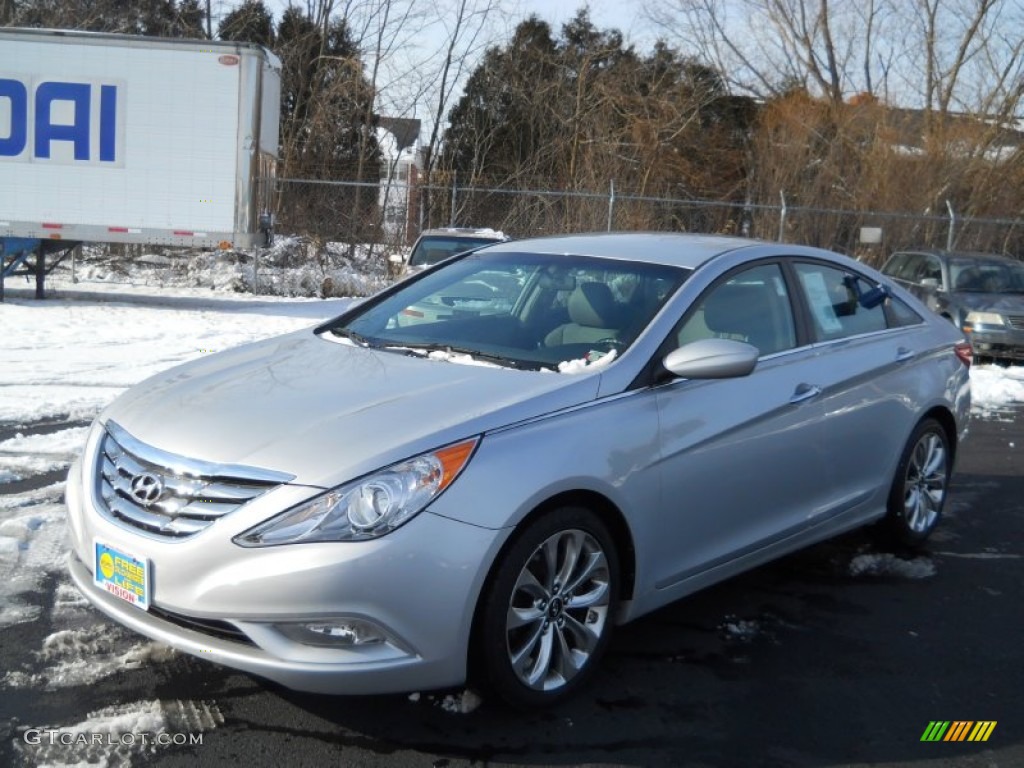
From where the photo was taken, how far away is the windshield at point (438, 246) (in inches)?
497

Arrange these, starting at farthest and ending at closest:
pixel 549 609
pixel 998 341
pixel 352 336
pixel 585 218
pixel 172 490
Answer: pixel 585 218 < pixel 998 341 < pixel 352 336 < pixel 549 609 < pixel 172 490

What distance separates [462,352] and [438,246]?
8722mm

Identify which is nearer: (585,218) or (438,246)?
(438,246)

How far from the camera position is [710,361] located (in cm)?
384

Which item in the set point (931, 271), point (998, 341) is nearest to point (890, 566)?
point (998, 341)

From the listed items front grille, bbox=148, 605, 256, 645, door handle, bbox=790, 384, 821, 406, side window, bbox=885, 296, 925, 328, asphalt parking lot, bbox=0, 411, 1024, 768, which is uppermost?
side window, bbox=885, 296, 925, 328

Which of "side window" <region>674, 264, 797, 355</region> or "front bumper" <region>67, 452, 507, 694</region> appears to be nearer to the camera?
"front bumper" <region>67, 452, 507, 694</region>

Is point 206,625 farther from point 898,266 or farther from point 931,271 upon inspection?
point 898,266

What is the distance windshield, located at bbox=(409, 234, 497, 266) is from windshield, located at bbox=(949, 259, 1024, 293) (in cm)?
671

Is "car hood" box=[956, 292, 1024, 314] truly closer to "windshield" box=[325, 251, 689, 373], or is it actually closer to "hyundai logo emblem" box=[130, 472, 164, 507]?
"windshield" box=[325, 251, 689, 373]

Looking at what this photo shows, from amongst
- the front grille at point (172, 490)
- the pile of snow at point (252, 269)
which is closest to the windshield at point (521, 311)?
the front grille at point (172, 490)

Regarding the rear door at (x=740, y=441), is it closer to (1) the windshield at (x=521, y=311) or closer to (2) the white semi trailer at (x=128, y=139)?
(1) the windshield at (x=521, y=311)

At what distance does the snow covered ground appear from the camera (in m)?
3.84

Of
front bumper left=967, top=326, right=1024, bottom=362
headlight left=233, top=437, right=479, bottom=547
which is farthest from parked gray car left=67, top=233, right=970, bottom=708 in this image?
front bumper left=967, top=326, right=1024, bottom=362
